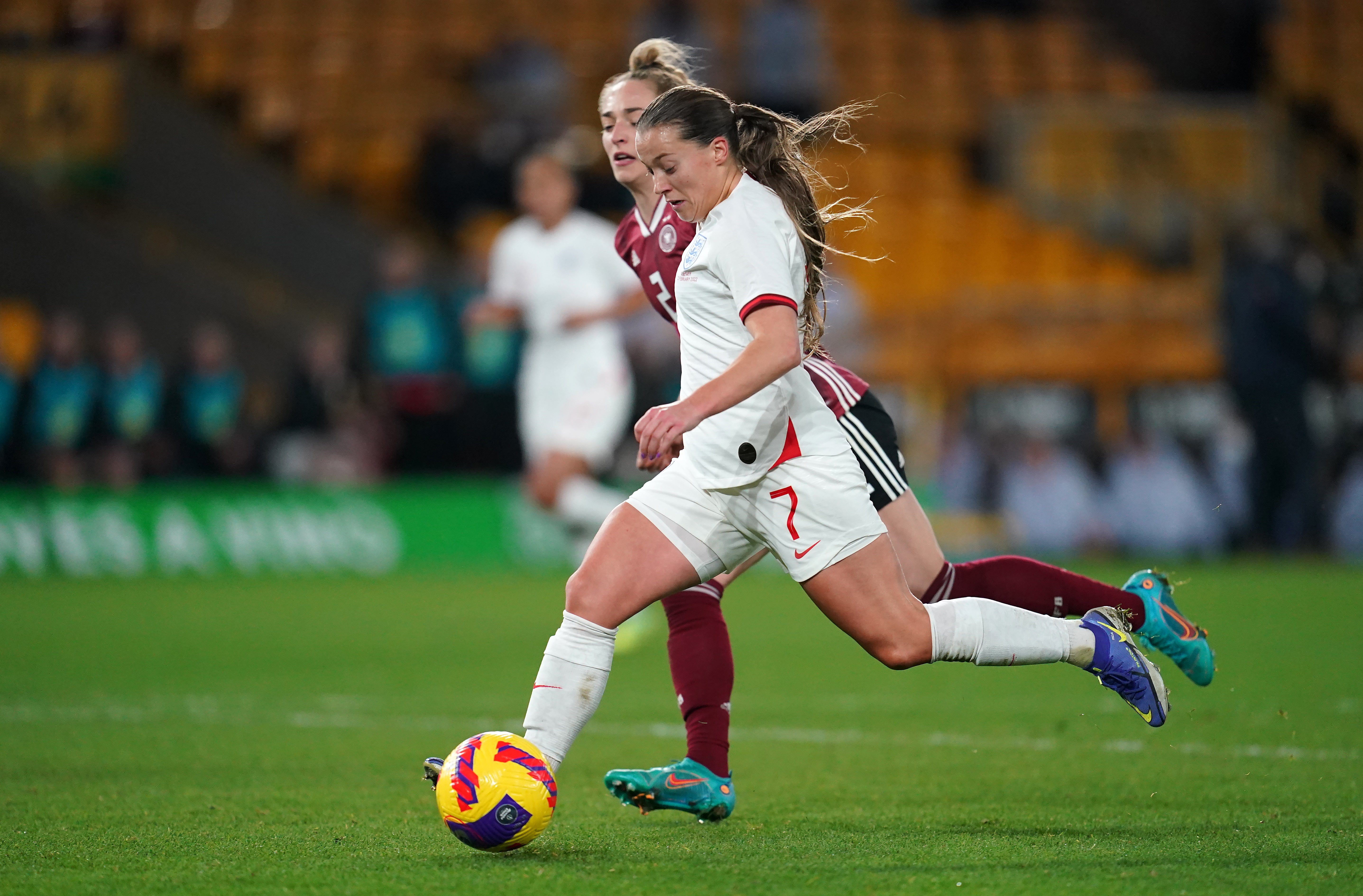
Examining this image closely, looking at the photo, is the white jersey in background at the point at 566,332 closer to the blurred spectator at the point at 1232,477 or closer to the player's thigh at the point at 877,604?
the player's thigh at the point at 877,604

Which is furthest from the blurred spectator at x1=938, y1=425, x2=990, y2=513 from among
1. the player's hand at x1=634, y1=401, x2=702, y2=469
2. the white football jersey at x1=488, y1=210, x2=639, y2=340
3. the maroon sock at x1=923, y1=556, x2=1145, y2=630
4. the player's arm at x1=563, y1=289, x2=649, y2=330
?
the player's hand at x1=634, y1=401, x2=702, y2=469

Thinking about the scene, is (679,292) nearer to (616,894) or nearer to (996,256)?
(616,894)

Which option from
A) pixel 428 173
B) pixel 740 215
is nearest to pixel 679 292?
pixel 740 215

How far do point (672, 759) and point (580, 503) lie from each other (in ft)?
14.0

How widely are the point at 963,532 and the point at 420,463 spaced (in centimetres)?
471

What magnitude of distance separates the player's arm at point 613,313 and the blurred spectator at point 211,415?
6287 millimetres

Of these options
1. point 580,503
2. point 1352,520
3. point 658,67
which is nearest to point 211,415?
point 580,503

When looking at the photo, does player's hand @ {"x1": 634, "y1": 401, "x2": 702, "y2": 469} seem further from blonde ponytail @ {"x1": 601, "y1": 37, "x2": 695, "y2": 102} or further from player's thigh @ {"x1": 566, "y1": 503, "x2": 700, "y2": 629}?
blonde ponytail @ {"x1": 601, "y1": 37, "x2": 695, "y2": 102}

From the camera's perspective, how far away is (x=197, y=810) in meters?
4.77

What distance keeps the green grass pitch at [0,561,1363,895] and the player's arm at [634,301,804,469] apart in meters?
0.97

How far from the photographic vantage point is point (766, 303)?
13.3 ft

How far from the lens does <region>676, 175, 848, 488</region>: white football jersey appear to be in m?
4.12

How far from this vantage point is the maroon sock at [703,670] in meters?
4.83

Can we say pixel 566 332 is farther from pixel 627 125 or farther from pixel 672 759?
pixel 627 125
